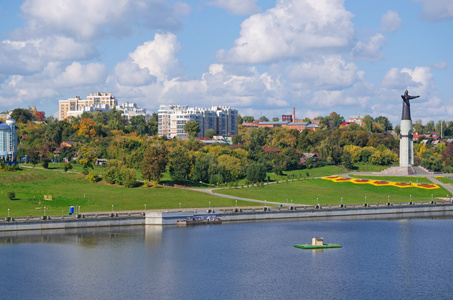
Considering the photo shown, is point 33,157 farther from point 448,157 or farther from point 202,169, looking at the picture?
point 448,157

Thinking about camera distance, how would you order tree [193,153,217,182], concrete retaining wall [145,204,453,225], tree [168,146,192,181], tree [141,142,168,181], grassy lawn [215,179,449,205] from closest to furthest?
concrete retaining wall [145,204,453,225]
grassy lawn [215,179,449,205]
tree [141,142,168,181]
tree [168,146,192,181]
tree [193,153,217,182]

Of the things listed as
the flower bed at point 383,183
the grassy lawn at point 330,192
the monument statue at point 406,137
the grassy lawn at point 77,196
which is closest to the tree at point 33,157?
the grassy lawn at point 77,196

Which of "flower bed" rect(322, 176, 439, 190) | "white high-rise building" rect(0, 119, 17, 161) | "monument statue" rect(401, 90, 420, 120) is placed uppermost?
"monument statue" rect(401, 90, 420, 120)

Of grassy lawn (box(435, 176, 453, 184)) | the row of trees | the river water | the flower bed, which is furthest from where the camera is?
grassy lawn (box(435, 176, 453, 184))

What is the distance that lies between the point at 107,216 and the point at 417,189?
243ft

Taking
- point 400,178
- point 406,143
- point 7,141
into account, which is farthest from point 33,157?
point 406,143

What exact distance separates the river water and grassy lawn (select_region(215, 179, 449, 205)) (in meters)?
29.6

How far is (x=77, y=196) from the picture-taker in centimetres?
11356

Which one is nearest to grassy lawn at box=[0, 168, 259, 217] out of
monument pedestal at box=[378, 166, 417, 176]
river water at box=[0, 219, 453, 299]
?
river water at box=[0, 219, 453, 299]

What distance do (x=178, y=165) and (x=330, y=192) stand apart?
32.8 meters

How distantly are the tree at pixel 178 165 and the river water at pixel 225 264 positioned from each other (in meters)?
41.4

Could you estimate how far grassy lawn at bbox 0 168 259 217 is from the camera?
4141 inches

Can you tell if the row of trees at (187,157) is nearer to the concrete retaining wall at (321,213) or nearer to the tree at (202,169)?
the tree at (202,169)

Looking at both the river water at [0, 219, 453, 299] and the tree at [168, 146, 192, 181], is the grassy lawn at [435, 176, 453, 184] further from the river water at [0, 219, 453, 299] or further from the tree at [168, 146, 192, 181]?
the tree at [168, 146, 192, 181]
